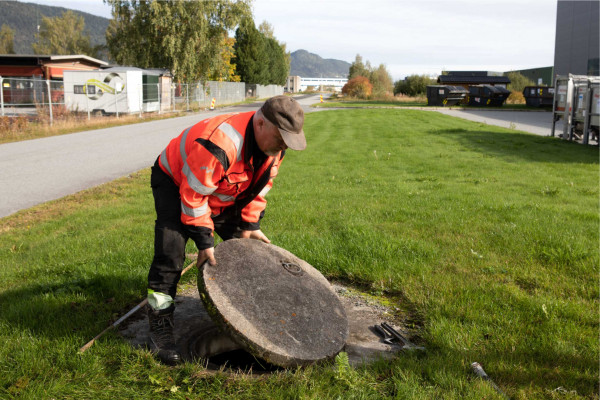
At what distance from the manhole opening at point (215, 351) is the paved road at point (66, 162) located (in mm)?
5250

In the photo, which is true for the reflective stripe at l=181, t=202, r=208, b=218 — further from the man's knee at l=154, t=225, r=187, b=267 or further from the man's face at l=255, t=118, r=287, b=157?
the man's face at l=255, t=118, r=287, b=157

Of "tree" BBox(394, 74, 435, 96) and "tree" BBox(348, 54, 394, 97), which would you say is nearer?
"tree" BBox(394, 74, 435, 96)

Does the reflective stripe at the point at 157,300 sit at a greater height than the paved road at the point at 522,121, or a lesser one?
lesser

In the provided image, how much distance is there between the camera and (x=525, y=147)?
15.5 metres

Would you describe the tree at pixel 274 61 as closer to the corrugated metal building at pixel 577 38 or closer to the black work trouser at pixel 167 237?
the corrugated metal building at pixel 577 38

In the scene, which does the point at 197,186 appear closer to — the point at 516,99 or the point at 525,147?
the point at 525,147

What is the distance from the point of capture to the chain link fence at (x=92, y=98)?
24.3m

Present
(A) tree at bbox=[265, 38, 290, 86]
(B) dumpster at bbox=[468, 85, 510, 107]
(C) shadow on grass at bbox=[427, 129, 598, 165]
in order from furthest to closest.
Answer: (A) tree at bbox=[265, 38, 290, 86] → (B) dumpster at bbox=[468, 85, 510, 107] → (C) shadow on grass at bbox=[427, 129, 598, 165]

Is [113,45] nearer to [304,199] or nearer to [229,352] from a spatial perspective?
[304,199]

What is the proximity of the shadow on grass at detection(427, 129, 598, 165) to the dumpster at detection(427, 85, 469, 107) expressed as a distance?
2501 cm

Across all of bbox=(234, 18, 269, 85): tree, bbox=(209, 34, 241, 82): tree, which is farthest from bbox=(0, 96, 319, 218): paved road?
bbox=(234, 18, 269, 85): tree

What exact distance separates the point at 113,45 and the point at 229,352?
43.5m

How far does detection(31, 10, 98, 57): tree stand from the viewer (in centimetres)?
8056

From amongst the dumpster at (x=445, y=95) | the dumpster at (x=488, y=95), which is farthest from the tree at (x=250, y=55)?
the dumpster at (x=488, y=95)
